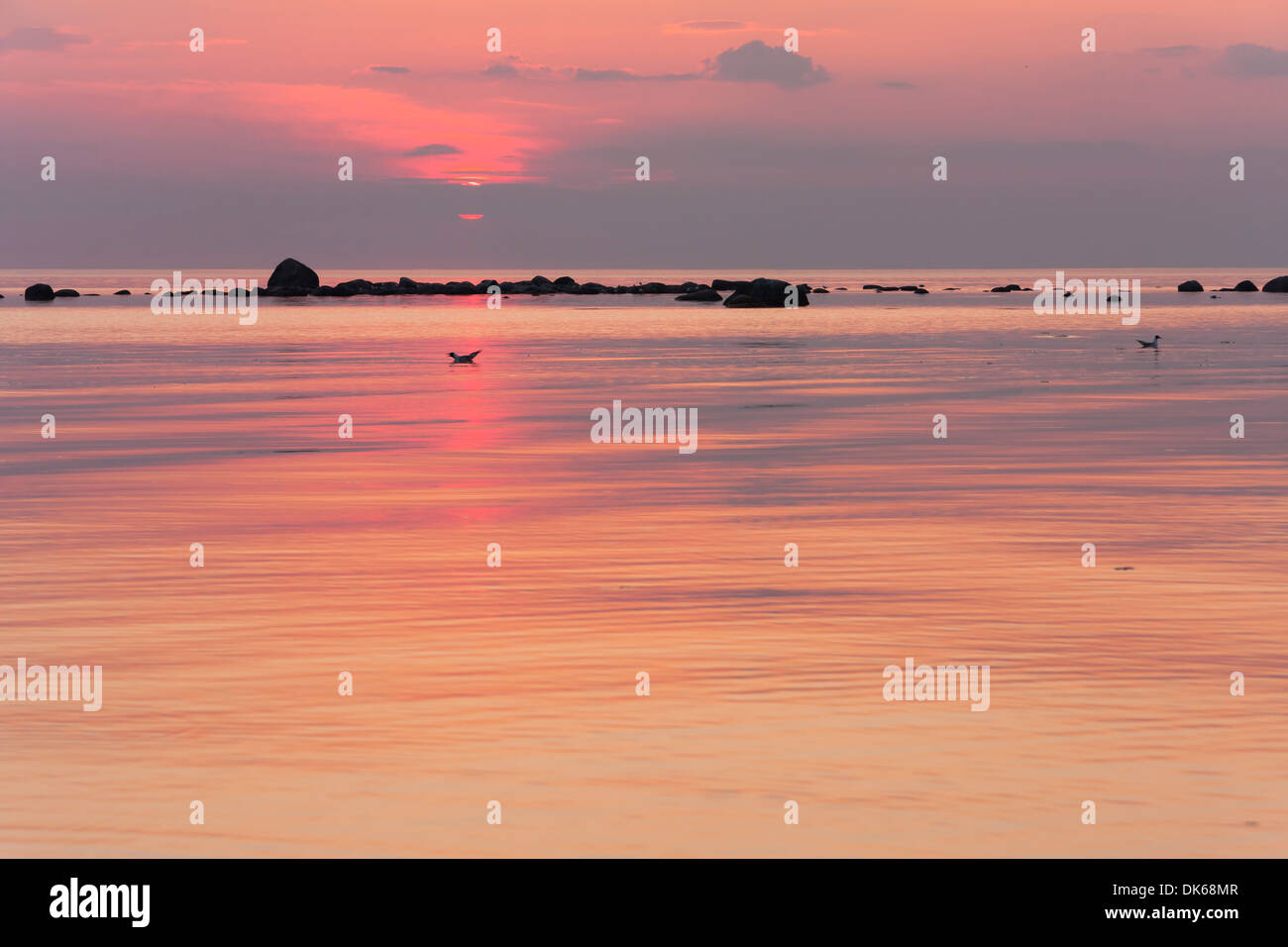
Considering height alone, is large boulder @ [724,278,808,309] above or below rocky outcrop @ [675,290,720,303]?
below

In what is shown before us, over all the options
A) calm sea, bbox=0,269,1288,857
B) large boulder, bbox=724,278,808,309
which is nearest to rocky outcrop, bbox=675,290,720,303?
large boulder, bbox=724,278,808,309

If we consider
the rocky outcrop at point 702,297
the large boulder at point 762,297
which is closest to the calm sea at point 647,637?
the large boulder at point 762,297

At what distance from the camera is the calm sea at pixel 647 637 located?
8898mm

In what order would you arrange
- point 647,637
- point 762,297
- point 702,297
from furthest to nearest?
1. point 702,297
2. point 762,297
3. point 647,637

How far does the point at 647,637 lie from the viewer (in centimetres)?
1316

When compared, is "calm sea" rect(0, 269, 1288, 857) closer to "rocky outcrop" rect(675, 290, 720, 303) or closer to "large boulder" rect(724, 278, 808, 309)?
"large boulder" rect(724, 278, 808, 309)

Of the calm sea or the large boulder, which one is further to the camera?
the large boulder

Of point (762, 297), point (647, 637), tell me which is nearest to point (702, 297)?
point (762, 297)

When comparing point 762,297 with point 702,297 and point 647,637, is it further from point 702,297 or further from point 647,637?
point 647,637

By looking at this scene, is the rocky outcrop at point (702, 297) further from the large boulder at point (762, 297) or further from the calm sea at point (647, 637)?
the calm sea at point (647, 637)

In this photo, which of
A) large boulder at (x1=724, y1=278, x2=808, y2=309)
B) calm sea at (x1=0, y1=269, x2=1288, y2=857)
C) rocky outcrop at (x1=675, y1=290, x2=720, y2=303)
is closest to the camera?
calm sea at (x1=0, y1=269, x2=1288, y2=857)

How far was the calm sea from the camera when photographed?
8.90 m

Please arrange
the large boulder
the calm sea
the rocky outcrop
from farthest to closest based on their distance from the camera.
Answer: the rocky outcrop
the large boulder
the calm sea

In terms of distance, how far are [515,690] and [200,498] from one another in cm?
1187
